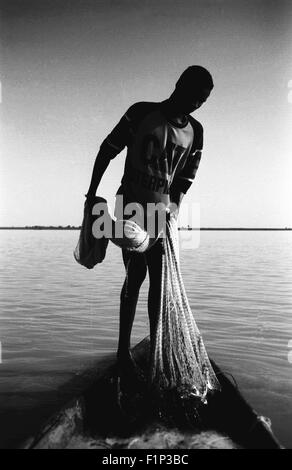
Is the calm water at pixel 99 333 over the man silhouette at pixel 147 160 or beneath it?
beneath

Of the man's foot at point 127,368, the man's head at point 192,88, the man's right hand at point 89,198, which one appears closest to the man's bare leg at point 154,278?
the man's foot at point 127,368

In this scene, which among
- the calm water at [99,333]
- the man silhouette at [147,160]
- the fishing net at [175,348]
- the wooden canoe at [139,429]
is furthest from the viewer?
the calm water at [99,333]

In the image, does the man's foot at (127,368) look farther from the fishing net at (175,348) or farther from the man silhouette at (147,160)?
the fishing net at (175,348)

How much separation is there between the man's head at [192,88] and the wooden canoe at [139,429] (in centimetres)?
218

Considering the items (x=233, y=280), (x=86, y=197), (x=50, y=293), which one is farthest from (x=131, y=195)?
(x=233, y=280)

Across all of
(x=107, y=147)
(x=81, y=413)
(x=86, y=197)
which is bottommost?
(x=81, y=413)

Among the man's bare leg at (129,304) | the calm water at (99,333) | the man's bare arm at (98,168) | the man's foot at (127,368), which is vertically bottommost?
the calm water at (99,333)

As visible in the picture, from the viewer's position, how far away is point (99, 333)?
22.9 feet

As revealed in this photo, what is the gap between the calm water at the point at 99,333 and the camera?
425 cm

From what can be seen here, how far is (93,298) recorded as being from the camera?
994 cm

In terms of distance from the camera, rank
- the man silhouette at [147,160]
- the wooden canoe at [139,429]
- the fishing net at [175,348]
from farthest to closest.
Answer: the man silhouette at [147,160] → the fishing net at [175,348] → the wooden canoe at [139,429]

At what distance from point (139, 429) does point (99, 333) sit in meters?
4.05
